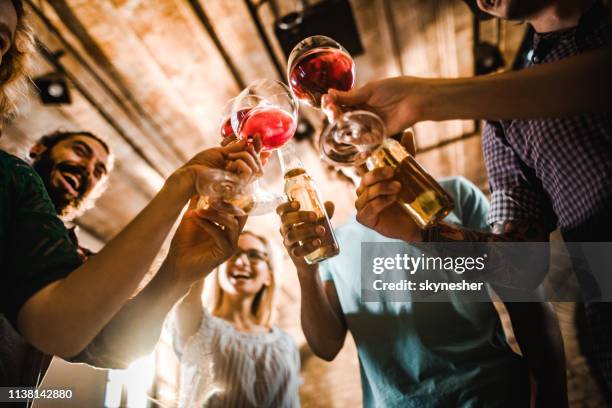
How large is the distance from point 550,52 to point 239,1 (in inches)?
79.9

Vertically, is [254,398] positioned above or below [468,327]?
below

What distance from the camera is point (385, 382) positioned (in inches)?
50.8

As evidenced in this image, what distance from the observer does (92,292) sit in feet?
2.34

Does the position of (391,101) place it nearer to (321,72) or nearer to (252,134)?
(321,72)

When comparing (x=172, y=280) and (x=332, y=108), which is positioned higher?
(x=332, y=108)

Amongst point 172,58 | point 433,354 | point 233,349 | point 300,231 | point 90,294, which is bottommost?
point 233,349

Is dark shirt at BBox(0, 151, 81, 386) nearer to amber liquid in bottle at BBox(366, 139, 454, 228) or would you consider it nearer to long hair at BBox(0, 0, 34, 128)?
long hair at BBox(0, 0, 34, 128)

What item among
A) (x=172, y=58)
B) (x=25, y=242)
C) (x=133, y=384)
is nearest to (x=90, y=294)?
(x=25, y=242)

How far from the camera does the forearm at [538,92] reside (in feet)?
2.59

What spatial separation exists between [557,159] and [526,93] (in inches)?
11.6

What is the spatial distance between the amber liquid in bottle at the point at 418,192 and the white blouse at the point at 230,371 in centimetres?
156

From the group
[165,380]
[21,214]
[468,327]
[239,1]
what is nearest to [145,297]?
[21,214]

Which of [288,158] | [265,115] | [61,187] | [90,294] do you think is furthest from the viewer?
[61,187]

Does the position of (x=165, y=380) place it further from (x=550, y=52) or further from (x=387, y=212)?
(x=550, y=52)
